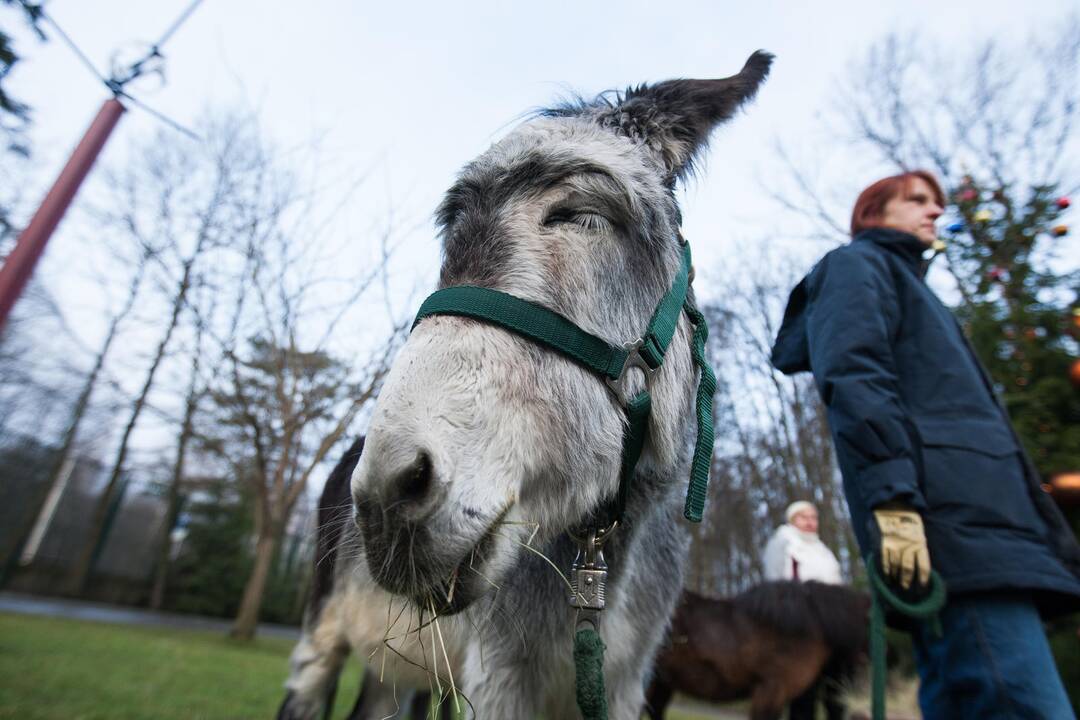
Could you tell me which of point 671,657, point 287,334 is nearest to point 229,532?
point 287,334

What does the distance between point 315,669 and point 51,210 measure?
284cm

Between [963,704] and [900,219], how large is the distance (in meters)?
1.76

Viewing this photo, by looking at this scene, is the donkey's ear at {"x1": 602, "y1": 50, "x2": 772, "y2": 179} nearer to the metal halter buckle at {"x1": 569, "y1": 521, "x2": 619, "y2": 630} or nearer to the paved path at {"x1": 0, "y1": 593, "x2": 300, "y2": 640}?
the metal halter buckle at {"x1": 569, "y1": 521, "x2": 619, "y2": 630}

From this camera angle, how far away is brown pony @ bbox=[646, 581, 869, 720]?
550 cm

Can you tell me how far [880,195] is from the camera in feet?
8.25

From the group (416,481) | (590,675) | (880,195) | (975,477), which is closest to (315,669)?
(590,675)

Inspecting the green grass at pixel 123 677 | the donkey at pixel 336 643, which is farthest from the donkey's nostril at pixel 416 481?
the green grass at pixel 123 677

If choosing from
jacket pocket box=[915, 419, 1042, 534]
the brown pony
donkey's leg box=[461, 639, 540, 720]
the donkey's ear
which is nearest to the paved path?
the brown pony

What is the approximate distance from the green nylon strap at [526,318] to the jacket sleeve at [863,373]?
94 cm

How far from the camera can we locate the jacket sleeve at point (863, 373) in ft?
5.72

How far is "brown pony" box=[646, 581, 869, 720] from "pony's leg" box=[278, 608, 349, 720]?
10.0 feet

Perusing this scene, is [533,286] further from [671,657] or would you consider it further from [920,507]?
[671,657]

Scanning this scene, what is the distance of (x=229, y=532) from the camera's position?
18.9 m

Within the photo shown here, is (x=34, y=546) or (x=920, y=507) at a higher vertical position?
(x=34, y=546)
